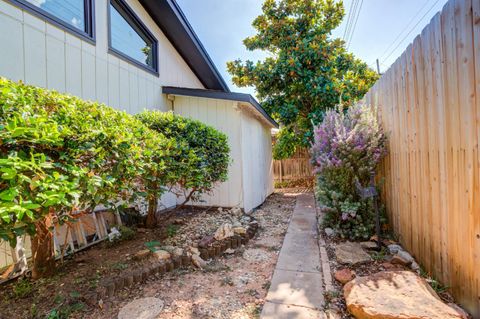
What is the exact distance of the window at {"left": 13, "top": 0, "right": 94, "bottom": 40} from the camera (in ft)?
10.0

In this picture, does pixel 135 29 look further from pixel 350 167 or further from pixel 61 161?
pixel 350 167

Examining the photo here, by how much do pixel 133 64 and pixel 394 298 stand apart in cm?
554

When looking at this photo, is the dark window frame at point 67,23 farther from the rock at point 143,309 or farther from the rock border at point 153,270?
the rock at point 143,309

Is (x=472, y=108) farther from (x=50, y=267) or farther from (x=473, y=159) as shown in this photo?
(x=50, y=267)

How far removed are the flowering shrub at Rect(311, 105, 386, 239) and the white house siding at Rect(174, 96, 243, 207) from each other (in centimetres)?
224

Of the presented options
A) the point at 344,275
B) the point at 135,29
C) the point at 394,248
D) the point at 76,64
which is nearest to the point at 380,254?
the point at 394,248

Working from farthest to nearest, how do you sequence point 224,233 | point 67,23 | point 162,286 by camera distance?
1. point 224,233
2. point 67,23
3. point 162,286

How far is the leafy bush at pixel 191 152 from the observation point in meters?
3.49

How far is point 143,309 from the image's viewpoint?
7.39ft

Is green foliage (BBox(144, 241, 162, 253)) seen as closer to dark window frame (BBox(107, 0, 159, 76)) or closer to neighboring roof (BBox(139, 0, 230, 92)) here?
dark window frame (BBox(107, 0, 159, 76))

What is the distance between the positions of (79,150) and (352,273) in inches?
122

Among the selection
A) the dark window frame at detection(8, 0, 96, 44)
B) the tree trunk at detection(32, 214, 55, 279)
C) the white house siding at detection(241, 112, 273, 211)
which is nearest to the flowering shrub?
the white house siding at detection(241, 112, 273, 211)

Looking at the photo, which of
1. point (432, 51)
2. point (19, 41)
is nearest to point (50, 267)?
point (19, 41)

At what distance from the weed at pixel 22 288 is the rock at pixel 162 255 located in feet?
4.13
